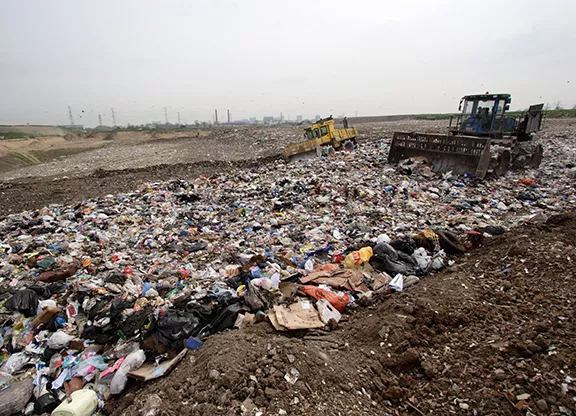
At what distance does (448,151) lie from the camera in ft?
27.0

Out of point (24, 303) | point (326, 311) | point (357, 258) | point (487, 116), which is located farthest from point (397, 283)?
point (487, 116)

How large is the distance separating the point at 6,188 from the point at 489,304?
14.6 meters

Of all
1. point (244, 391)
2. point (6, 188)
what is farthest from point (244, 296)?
point (6, 188)

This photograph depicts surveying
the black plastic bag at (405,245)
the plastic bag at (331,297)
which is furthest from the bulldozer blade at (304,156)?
the plastic bag at (331,297)

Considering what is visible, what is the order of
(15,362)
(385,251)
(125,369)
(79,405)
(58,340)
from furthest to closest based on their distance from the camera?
(385,251), (58,340), (15,362), (125,369), (79,405)

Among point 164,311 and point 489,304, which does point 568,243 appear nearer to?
point 489,304

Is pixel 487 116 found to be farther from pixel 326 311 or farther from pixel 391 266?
pixel 326 311

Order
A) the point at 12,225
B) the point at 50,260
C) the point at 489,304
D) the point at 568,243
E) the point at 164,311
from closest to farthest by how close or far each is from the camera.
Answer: the point at 489,304 < the point at 164,311 < the point at 568,243 < the point at 50,260 < the point at 12,225

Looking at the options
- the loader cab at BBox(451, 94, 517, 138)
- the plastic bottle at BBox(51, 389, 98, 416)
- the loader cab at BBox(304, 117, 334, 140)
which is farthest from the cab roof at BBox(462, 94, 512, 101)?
the plastic bottle at BBox(51, 389, 98, 416)

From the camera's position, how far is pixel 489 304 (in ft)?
9.18

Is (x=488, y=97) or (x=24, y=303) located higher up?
(x=488, y=97)

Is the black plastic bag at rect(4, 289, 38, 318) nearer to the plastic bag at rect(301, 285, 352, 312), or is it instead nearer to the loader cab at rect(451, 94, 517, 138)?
the plastic bag at rect(301, 285, 352, 312)

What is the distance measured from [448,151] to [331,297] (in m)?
6.90

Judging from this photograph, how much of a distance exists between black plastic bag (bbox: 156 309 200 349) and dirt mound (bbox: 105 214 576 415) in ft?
0.91
